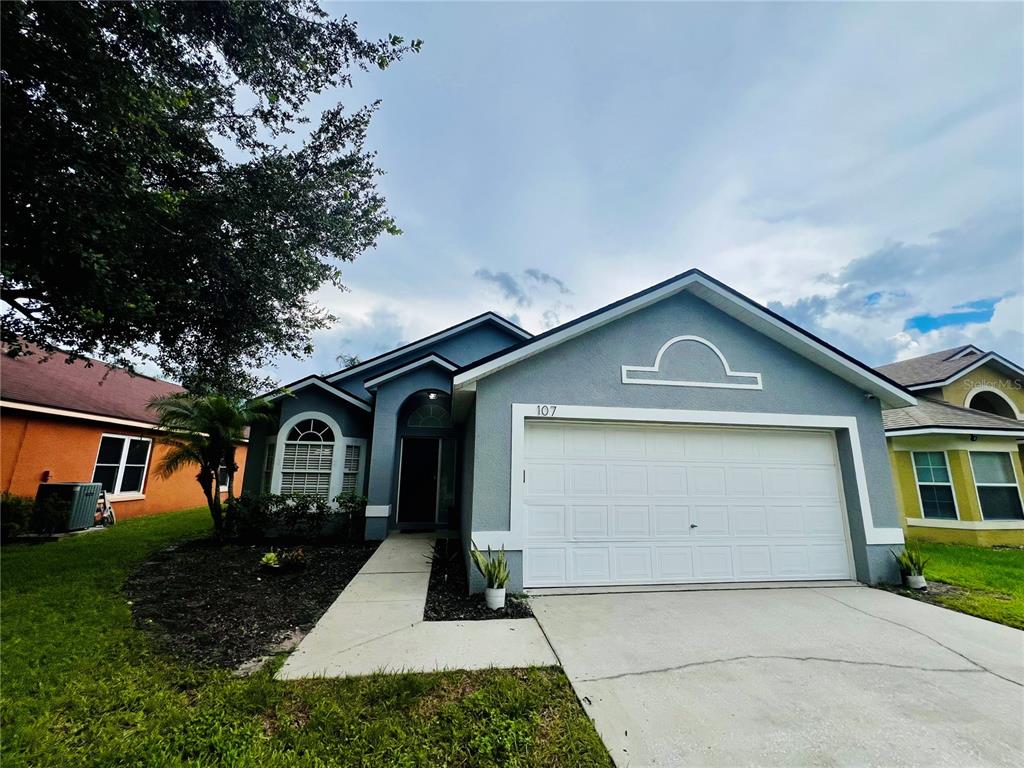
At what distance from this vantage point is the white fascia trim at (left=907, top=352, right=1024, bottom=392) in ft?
43.7

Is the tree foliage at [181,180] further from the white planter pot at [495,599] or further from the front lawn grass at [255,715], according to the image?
the white planter pot at [495,599]

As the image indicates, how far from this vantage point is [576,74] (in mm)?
8938

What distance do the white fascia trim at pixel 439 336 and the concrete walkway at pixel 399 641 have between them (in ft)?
28.0

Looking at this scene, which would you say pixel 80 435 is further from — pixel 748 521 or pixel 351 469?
pixel 748 521

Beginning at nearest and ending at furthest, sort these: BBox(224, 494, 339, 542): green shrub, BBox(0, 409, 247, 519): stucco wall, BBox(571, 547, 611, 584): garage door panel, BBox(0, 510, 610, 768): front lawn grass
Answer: BBox(0, 510, 610, 768): front lawn grass
BBox(571, 547, 611, 584): garage door panel
BBox(224, 494, 339, 542): green shrub
BBox(0, 409, 247, 519): stucco wall

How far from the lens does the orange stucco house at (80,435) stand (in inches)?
401

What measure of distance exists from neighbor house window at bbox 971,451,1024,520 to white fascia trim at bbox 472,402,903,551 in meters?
7.08

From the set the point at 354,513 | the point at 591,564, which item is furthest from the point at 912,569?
the point at 354,513

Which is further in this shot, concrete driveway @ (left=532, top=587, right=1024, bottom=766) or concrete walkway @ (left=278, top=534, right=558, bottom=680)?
concrete walkway @ (left=278, top=534, right=558, bottom=680)

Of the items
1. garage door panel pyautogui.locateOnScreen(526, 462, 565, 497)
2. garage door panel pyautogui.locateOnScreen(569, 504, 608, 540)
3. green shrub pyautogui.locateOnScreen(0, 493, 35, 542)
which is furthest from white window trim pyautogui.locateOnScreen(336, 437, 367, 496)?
green shrub pyautogui.locateOnScreen(0, 493, 35, 542)

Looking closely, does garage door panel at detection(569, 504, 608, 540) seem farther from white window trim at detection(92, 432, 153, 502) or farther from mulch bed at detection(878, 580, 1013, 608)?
white window trim at detection(92, 432, 153, 502)

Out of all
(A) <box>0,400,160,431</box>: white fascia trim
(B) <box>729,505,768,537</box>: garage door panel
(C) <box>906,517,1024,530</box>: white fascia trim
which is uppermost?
(A) <box>0,400,160,431</box>: white fascia trim

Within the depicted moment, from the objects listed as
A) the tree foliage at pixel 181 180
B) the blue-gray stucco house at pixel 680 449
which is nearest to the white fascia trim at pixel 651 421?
the blue-gray stucco house at pixel 680 449

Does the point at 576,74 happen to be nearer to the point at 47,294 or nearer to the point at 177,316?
the point at 177,316
